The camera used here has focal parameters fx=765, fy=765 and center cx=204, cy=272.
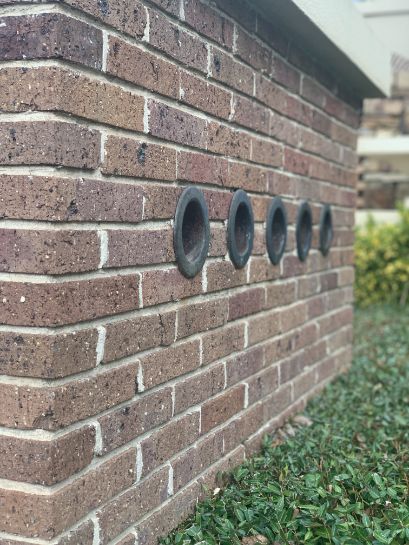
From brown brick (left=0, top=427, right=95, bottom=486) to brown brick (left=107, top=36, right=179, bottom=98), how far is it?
96 centimetres

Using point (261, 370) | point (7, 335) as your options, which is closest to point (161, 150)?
point (7, 335)

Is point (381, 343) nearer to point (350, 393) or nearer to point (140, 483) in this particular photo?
point (350, 393)

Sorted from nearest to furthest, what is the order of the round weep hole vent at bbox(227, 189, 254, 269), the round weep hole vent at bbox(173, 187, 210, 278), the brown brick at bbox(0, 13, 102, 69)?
the brown brick at bbox(0, 13, 102, 69), the round weep hole vent at bbox(173, 187, 210, 278), the round weep hole vent at bbox(227, 189, 254, 269)

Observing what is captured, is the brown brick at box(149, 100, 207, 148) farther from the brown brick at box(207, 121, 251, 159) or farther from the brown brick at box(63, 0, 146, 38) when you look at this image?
the brown brick at box(63, 0, 146, 38)

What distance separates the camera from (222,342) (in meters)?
2.82

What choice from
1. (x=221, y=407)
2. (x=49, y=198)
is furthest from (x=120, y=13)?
(x=221, y=407)

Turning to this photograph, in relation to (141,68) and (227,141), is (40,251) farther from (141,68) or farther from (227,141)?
(227,141)

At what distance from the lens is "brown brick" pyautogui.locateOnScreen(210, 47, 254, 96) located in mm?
2670

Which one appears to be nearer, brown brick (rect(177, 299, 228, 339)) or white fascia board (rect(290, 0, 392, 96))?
brown brick (rect(177, 299, 228, 339))

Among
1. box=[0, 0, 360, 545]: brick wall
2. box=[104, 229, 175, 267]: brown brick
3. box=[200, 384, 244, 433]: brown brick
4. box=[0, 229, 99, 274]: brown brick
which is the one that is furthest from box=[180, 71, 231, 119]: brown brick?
box=[200, 384, 244, 433]: brown brick

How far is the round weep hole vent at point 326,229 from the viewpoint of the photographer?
4.23 m

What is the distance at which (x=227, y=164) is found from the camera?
2.81 meters

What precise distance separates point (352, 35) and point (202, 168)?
1.62 meters

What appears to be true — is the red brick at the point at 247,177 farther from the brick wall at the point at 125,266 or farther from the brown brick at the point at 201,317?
the brown brick at the point at 201,317
